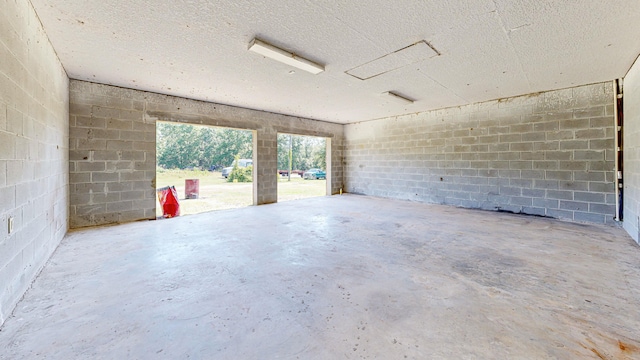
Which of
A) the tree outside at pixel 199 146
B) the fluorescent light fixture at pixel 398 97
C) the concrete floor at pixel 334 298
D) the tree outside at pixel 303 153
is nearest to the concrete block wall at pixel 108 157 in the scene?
the concrete floor at pixel 334 298

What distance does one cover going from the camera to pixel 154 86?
14.4 ft

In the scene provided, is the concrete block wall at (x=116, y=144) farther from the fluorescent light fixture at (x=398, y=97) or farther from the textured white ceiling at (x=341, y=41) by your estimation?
the fluorescent light fixture at (x=398, y=97)

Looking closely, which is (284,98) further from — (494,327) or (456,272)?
(494,327)

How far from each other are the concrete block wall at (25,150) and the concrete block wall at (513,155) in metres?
6.83

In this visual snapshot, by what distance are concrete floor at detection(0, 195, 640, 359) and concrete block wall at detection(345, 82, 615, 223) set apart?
1173 mm

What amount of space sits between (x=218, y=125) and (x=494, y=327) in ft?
18.4

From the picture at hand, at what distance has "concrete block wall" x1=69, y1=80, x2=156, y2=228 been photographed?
13.2ft

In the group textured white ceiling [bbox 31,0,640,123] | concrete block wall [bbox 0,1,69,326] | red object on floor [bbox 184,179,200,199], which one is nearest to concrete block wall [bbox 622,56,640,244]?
textured white ceiling [bbox 31,0,640,123]

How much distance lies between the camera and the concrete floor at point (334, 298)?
1424 mm

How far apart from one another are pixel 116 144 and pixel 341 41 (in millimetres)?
4128

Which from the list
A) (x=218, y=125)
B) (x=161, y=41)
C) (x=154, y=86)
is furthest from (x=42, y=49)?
(x=218, y=125)

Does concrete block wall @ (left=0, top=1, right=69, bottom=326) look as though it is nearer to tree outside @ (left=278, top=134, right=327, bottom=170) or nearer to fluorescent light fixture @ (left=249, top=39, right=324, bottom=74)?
fluorescent light fixture @ (left=249, top=39, right=324, bottom=74)

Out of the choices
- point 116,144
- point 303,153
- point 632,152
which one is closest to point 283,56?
point 116,144

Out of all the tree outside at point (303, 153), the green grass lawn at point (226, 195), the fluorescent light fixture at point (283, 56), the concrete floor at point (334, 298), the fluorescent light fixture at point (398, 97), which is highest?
the tree outside at point (303, 153)
